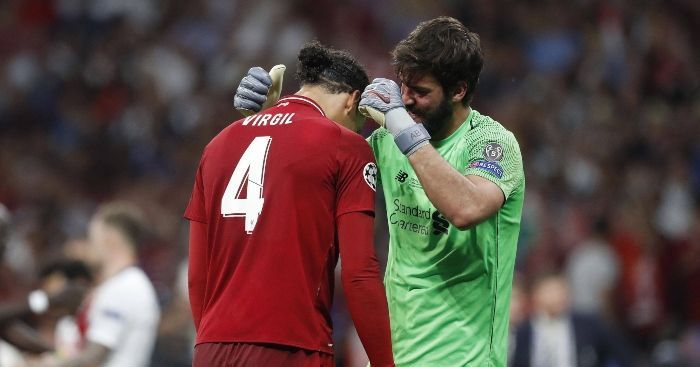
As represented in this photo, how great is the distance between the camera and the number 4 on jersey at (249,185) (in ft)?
15.5

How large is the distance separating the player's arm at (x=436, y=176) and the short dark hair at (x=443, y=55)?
0.70 feet

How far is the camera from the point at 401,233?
5168 mm

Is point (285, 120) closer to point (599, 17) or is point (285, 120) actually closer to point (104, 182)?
point (599, 17)

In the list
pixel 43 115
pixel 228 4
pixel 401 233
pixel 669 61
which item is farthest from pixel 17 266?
pixel 401 233

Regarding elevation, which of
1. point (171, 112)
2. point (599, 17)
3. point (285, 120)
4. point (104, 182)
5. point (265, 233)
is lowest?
point (265, 233)

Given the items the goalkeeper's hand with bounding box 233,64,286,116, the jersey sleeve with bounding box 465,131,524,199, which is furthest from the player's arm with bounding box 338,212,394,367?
the goalkeeper's hand with bounding box 233,64,286,116

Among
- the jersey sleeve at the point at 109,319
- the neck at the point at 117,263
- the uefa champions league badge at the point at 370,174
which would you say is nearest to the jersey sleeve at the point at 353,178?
the uefa champions league badge at the point at 370,174

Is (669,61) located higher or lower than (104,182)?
higher

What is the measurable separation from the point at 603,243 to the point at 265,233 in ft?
26.4

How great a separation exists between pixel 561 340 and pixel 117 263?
12.9ft

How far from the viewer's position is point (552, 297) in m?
10.1

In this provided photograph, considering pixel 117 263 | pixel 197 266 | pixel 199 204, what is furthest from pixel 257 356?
pixel 117 263

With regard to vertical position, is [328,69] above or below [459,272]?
above

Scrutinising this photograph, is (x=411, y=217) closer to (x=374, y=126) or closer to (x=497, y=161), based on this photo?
(x=497, y=161)
